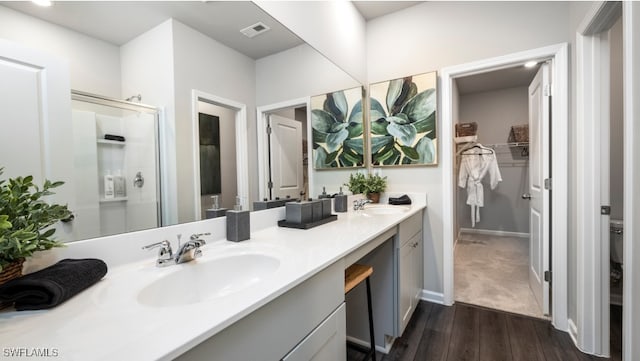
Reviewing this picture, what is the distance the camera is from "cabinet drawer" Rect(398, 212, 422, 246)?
1.79m

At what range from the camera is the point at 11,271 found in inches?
24.7

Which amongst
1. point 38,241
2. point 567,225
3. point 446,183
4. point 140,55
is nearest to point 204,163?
point 140,55

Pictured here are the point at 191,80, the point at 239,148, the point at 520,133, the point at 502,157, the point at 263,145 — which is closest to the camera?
the point at 191,80

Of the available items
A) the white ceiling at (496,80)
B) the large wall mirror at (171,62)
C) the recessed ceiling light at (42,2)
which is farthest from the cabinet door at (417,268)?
the white ceiling at (496,80)

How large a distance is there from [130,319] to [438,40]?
2.75m

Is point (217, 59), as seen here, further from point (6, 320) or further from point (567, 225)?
point (567, 225)

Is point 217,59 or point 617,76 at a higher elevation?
point 617,76

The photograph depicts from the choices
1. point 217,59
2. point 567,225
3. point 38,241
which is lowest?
point 567,225

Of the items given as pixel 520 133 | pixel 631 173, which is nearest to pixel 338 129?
pixel 631 173

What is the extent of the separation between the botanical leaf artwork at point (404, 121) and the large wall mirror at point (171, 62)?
42.5 inches

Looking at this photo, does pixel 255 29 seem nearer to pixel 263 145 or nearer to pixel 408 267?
pixel 263 145

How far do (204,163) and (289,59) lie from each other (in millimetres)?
924

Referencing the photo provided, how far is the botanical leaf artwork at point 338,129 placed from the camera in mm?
2166

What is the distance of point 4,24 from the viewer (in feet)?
2.32
